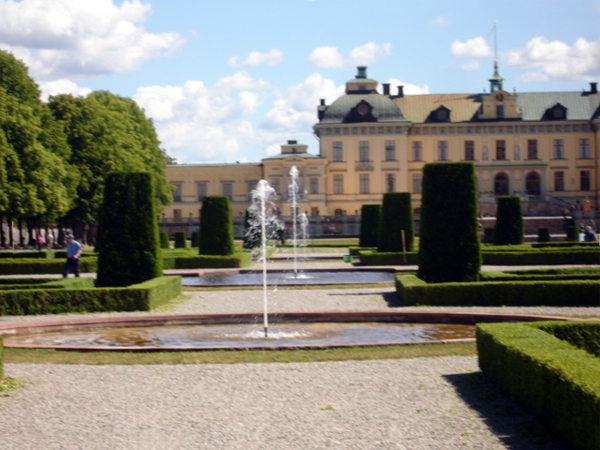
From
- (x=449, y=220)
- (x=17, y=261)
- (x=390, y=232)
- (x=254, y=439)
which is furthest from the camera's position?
(x=390, y=232)

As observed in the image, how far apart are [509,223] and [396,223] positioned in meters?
5.96

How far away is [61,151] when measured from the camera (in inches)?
1351

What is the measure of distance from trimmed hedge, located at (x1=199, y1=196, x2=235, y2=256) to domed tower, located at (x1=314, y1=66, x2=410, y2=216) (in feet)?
110

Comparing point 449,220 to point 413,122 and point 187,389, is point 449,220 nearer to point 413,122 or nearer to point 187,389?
point 187,389

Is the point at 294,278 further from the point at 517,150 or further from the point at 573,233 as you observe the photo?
the point at 517,150

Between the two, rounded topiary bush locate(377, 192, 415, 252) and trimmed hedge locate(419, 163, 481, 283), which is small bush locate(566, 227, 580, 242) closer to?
rounded topiary bush locate(377, 192, 415, 252)

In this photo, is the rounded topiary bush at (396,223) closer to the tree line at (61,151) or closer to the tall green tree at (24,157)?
the tree line at (61,151)

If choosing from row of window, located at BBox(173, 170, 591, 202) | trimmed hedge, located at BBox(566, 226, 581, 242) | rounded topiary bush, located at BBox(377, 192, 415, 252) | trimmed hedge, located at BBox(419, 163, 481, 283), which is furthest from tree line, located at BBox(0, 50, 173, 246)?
trimmed hedge, located at BBox(566, 226, 581, 242)

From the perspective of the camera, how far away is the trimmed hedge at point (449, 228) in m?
15.4

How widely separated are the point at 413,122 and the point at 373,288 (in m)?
45.6

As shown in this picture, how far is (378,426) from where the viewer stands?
234 inches

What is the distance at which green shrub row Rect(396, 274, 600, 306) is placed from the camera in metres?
13.4

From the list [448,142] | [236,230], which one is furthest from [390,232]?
[448,142]

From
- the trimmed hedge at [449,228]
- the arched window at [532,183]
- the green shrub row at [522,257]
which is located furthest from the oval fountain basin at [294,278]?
the arched window at [532,183]
